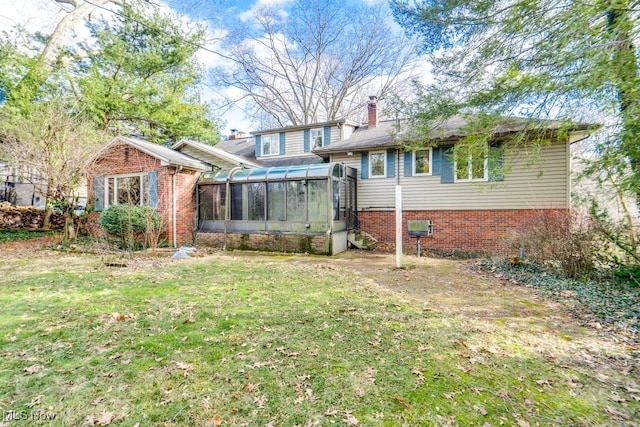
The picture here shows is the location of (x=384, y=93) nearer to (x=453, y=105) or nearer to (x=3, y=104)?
(x=453, y=105)

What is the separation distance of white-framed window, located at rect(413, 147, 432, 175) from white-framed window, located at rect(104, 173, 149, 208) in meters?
10.2

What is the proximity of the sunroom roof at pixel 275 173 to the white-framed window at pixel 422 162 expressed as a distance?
2.85 metres

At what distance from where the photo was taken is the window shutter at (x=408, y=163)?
38.4ft

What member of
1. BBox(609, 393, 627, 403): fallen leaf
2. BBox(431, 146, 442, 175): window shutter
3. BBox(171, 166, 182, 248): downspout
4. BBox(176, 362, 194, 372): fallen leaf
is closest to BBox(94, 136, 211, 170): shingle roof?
BBox(171, 166, 182, 248): downspout

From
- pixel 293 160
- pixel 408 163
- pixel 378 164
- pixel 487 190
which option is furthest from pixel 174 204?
pixel 487 190

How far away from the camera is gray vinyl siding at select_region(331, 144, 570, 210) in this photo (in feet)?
32.6

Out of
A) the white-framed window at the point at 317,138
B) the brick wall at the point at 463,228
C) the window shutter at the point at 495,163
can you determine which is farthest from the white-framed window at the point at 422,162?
the white-framed window at the point at 317,138

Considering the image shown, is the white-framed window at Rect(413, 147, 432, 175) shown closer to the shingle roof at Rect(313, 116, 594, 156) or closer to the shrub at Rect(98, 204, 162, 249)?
the shingle roof at Rect(313, 116, 594, 156)

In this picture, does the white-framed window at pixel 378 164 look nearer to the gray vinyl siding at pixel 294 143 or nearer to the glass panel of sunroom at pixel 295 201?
the glass panel of sunroom at pixel 295 201

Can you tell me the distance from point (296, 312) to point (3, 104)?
16657 millimetres

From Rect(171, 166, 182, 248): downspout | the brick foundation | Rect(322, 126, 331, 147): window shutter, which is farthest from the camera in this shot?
Rect(322, 126, 331, 147): window shutter

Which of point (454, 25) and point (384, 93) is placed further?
point (384, 93)

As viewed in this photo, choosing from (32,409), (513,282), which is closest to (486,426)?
(32,409)

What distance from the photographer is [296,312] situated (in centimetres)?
450
